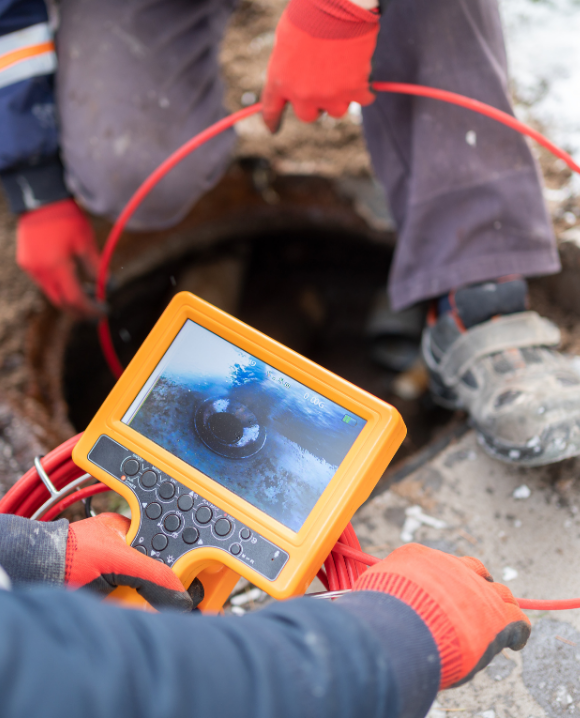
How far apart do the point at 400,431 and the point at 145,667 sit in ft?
1.30

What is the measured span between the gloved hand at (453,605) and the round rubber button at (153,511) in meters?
0.28

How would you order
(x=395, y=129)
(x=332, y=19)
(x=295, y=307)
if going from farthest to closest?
(x=295, y=307) < (x=395, y=129) < (x=332, y=19)

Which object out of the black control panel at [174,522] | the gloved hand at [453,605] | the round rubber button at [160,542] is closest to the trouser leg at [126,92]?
the black control panel at [174,522]

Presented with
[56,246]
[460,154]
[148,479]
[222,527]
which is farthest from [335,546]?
[56,246]

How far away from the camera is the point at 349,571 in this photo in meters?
0.70

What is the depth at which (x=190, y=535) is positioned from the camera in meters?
0.67

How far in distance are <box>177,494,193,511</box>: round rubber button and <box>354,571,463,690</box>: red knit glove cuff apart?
25 cm

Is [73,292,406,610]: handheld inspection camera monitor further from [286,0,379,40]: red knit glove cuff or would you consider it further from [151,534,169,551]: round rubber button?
[286,0,379,40]: red knit glove cuff

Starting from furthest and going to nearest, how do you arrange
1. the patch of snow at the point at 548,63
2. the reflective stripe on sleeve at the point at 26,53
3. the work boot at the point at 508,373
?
the patch of snow at the point at 548,63, the reflective stripe on sleeve at the point at 26,53, the work boot at the point at 508,373

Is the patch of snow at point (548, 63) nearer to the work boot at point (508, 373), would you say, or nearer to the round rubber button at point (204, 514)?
the work boot at point (508, 373)

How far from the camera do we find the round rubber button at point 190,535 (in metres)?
0.66

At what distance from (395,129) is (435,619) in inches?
35.0

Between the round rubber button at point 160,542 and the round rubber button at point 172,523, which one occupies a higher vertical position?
the round rubber button at point 172,523

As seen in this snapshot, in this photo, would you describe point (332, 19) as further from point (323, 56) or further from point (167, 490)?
point (167, 490)
